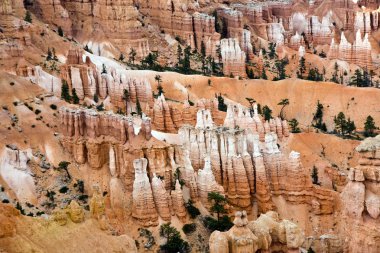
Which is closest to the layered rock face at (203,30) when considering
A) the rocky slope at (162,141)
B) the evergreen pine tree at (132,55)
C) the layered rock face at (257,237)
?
the rocky slope at (162,141)

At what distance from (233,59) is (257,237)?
228 ft

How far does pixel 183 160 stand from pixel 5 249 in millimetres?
38388

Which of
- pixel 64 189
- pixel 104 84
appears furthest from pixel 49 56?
pixel 64 189

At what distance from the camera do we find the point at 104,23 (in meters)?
120

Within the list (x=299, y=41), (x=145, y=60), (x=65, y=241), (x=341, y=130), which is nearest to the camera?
(x=65, y=241)

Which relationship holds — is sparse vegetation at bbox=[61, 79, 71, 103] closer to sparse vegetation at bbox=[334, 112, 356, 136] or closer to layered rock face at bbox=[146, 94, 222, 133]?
layered rock face at bbox=[146, 94, 222, 133]

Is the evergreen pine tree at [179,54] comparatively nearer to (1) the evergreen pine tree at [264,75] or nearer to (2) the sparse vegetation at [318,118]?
(1) the evergreen pine tree at [264,75]

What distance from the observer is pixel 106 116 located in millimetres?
75500

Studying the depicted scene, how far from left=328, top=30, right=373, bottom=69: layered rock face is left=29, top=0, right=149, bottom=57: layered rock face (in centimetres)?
2981

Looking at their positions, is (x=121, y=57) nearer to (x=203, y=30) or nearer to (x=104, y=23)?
(x=104, y=23)

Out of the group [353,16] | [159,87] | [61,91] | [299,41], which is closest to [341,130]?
[159,87]

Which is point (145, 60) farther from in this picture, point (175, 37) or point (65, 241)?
point (65, 241)

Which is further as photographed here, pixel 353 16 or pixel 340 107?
pixel 353 16

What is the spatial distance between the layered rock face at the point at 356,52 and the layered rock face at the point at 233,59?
1703cm
